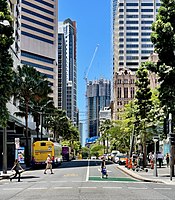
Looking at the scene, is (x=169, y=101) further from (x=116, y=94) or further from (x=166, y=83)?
(x=116, y=94)

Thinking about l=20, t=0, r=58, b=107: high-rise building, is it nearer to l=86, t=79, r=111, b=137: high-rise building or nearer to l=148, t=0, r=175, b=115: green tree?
l=86, t=79, r=111, b=137: high-rise building

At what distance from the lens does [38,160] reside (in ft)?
177

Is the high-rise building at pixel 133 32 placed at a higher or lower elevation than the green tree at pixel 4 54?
higher

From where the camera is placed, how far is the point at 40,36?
462ft

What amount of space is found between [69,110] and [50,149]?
146 m

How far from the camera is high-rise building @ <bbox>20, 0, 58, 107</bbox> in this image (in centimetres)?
13575

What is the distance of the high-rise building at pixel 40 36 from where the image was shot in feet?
445

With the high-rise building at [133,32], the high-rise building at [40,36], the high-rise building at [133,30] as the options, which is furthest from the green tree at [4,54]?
the high-rise building at [133,30]

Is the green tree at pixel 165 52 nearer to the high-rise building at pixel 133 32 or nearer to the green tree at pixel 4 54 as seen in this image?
the green tree at pixel 4 54

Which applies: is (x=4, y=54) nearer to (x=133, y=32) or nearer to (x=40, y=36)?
(x=40, y=36)

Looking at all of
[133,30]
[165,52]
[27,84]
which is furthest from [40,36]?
[165,52]

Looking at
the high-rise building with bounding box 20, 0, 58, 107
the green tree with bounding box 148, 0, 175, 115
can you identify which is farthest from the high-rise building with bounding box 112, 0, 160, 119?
the green tree with bounding box 148, 0, 175, 115

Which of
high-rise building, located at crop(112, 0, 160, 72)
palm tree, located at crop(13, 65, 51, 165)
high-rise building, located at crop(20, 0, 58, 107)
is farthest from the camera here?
high-rise building, located at crop(112, 0, 160, 72)

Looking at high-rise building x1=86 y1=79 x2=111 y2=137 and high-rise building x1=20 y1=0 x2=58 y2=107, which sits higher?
high-rise building x1=20 y1=0 x2=58 y2=107
